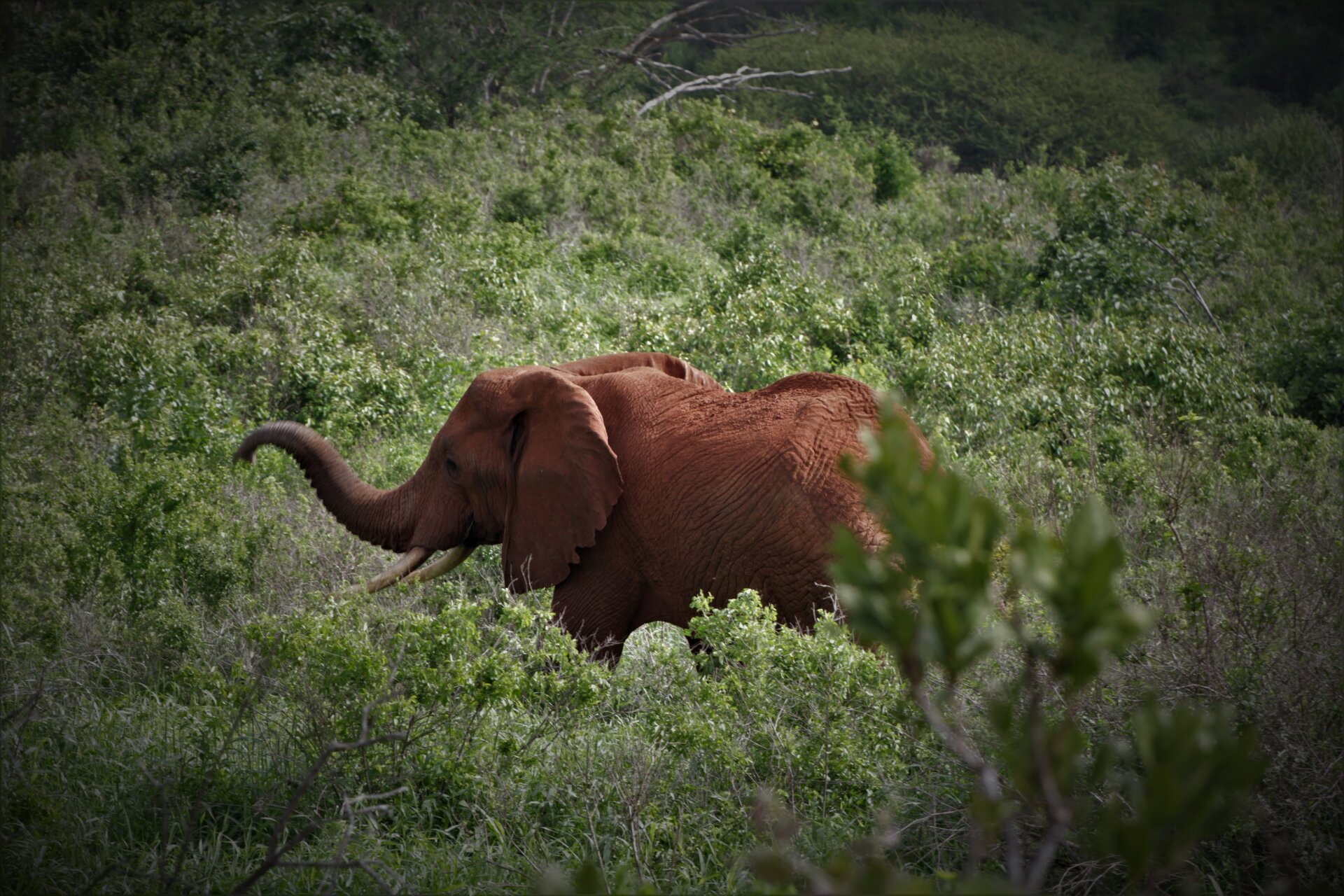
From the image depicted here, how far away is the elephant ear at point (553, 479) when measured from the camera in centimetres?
533

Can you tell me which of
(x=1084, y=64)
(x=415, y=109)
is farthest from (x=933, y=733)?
(x=1084, y=64)

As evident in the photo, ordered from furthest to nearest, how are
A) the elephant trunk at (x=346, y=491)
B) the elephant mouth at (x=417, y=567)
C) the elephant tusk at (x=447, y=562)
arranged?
the elephant trunk at (x=346, y=491) < the elephant tusk at (x=447, y=562) < the elephant mouth at (x=417, y=567)

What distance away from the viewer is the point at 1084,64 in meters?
30.0

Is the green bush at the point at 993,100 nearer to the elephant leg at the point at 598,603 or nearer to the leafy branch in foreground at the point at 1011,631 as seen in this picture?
the elephant leg at the point at 598,603

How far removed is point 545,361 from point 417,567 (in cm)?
324

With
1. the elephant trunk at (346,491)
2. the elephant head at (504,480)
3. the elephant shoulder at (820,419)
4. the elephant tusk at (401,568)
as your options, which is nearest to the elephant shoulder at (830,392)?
the elephant shoulder at (820,419)

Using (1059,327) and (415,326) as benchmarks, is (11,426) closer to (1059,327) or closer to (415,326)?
(415,326)

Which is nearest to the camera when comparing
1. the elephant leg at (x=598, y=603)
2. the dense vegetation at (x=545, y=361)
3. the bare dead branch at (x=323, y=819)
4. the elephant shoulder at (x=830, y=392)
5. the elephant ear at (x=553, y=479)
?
the bare dead branch at (x=323, y=819)

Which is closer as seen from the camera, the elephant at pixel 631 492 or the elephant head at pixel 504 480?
the elephant at pixel 631 492

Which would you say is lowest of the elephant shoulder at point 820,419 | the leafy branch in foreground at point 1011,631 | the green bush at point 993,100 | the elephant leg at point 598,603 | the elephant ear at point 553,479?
the green bush at point 993,100

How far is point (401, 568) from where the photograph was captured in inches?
233

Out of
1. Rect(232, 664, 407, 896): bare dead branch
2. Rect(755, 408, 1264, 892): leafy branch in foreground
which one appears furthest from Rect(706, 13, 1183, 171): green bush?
Rect(755, 408, 1264, 892): leafy branch in foreground

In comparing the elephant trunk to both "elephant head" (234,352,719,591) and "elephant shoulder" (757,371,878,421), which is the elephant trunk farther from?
"elephant shoulder" (757,371,878,421)

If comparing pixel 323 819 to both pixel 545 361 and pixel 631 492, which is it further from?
pixel 545 361
